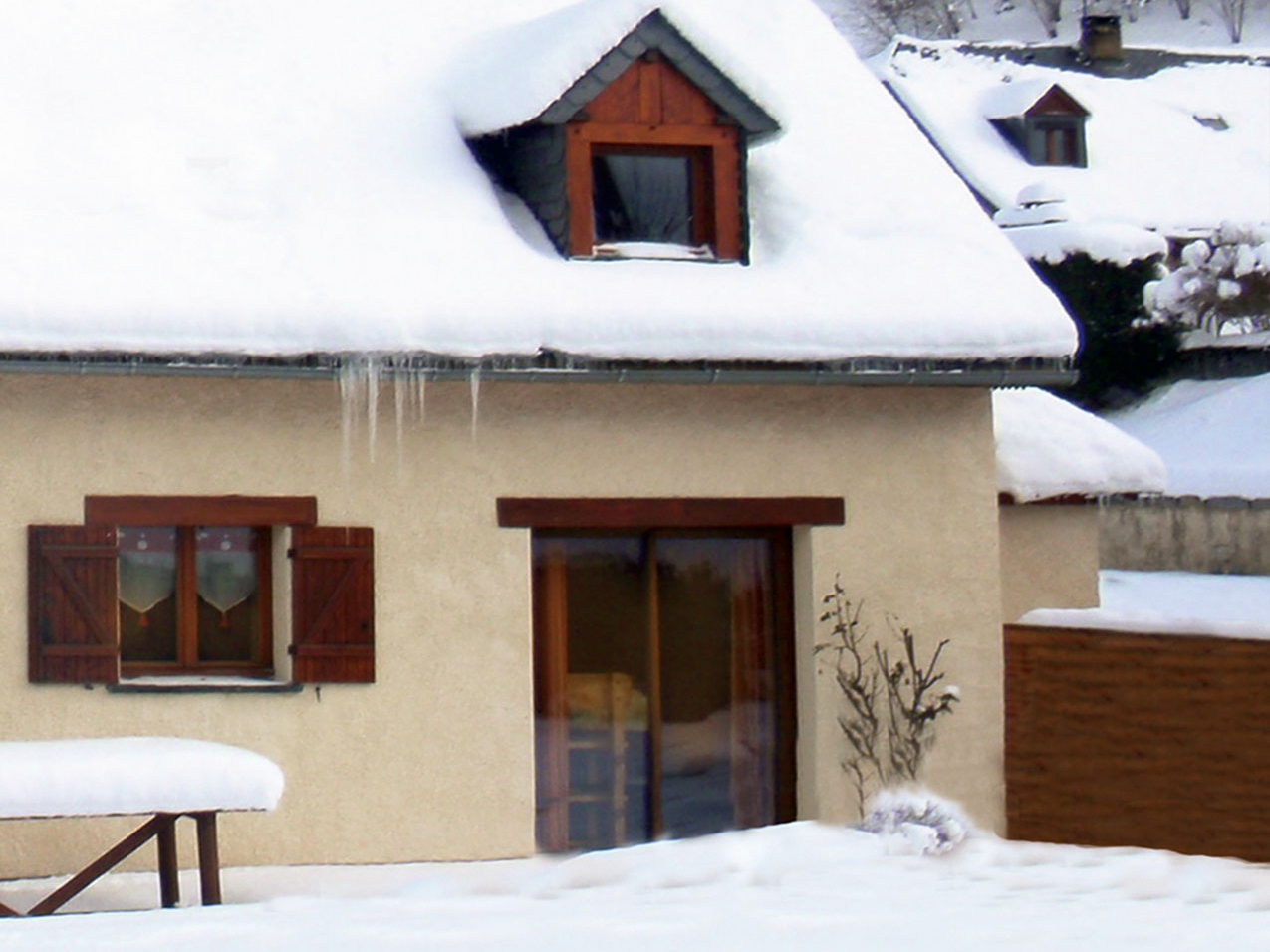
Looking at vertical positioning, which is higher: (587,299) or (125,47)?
(125,47)

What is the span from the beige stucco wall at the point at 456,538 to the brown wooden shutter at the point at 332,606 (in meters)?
0.10

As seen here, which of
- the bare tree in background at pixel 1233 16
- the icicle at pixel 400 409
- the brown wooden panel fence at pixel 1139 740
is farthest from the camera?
the bare tree in background at pixel 1233 16

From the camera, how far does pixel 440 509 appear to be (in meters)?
12.0

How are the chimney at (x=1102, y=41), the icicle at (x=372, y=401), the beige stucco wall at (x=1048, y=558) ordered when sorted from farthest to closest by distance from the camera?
1. the chimney at (x=1102, y=41)
2. the beige stucco wall at (x=1048, y=558)
3. the icicle at (x=372, y=401)

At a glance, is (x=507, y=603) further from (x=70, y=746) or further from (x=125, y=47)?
(x=125, y=47)

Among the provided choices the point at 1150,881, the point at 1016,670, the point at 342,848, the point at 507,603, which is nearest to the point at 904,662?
the point at 1016,670

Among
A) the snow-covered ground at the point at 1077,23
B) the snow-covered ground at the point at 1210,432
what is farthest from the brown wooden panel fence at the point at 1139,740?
the snow-covered ground at the point at 1077,23

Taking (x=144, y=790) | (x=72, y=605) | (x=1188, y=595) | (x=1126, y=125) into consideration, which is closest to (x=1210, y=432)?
(x=1188, y=595)

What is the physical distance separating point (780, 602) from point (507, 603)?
61.7 inches

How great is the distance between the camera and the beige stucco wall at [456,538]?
11555mm

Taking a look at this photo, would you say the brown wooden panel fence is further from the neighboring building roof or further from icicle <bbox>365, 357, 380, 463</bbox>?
the neighboring building roof

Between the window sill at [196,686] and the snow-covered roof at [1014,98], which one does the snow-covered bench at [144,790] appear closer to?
the window sill at [196,686]

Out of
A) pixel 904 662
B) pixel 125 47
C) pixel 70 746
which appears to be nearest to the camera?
pixel 70 746

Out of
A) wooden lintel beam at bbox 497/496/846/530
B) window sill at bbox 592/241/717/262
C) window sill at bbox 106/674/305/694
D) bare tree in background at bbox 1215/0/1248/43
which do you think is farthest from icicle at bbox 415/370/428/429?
bare tree in background at bbox 1215/0/1248/43
